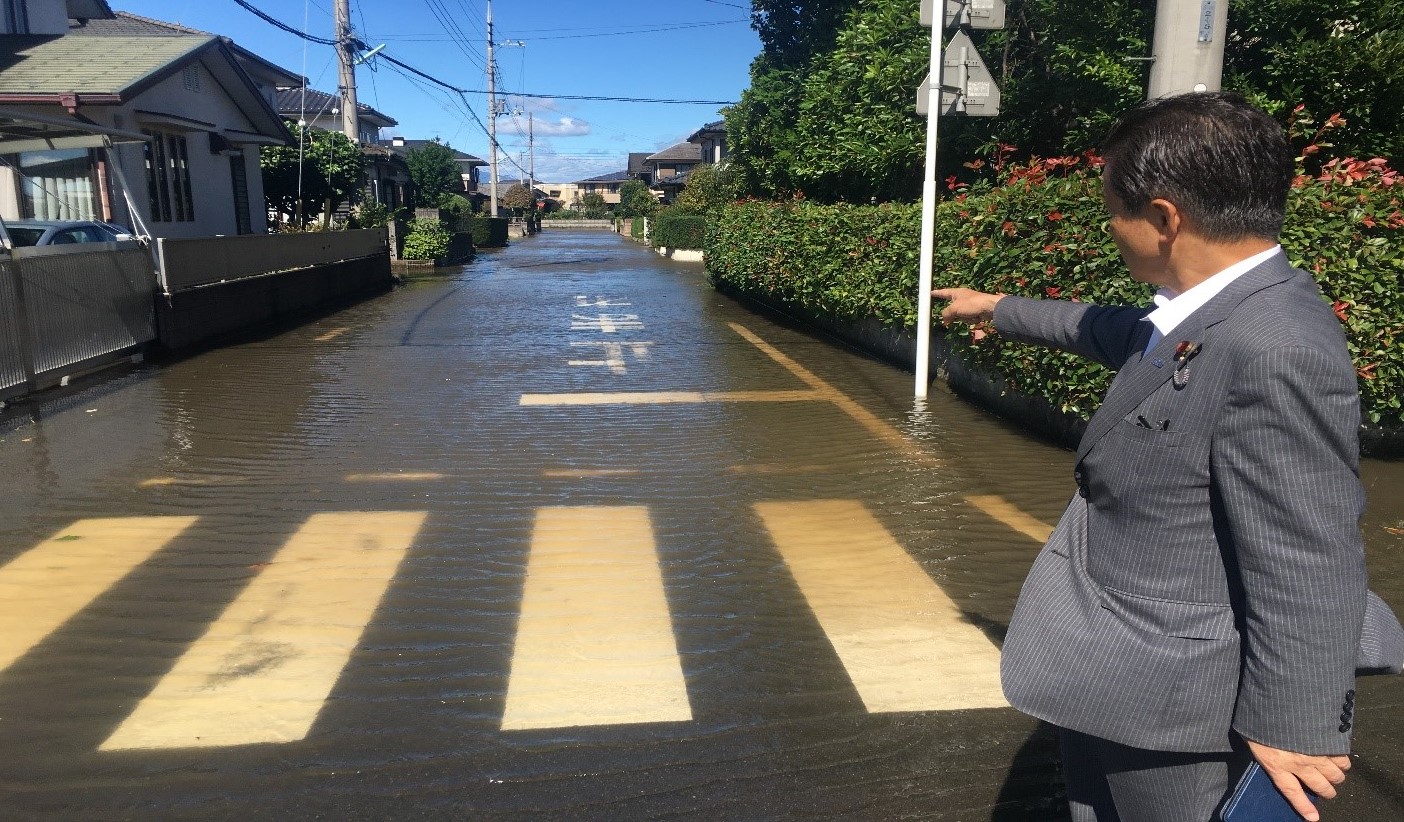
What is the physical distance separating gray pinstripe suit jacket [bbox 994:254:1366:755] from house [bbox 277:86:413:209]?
41007mm

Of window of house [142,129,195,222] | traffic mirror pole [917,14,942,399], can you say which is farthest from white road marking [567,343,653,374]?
window of house [142,129,195,222]

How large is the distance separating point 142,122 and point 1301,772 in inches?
824

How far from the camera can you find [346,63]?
26.9 meters

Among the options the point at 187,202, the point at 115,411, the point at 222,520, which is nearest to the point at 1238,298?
the point at 222,520

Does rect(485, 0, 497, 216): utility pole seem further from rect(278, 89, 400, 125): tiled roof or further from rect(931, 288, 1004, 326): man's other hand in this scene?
rect(931, 288, 1004, 326): man's other hand

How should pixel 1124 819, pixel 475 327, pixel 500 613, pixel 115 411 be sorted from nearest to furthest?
pixel 1124 819 < pixel 500 613 < pixel 115 411 < pixel 475 327

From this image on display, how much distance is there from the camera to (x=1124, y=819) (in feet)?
6.00

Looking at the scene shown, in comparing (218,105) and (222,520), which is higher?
(218,105)

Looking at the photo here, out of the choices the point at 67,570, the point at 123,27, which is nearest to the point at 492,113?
the point at 123,27

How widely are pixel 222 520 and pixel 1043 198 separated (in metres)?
5.50

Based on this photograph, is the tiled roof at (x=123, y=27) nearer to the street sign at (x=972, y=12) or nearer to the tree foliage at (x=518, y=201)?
the street sign at (x=972, y=12)

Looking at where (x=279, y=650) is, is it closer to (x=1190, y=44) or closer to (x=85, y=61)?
(x=1190, y=44)

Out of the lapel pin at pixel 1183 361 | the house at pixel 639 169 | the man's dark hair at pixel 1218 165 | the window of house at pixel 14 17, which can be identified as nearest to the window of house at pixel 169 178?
the window of house at pixel 14 17

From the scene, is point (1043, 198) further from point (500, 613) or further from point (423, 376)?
point (423, 376)
